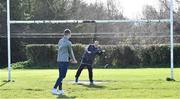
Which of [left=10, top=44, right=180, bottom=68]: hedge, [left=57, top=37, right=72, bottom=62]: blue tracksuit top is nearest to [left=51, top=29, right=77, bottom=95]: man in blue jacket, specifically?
[left=57, top=37, right=72, bottom=62]: blue tracksuit top

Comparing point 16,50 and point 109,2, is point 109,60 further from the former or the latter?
point 109,2

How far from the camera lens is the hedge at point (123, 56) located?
1716 inches

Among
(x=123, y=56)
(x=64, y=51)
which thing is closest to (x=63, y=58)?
(x=64, y=51)

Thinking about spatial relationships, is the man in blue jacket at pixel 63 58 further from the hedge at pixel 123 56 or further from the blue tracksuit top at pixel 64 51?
the hedge at pixel 123 56

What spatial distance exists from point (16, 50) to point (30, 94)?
33.0 m

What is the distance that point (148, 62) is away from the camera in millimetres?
43781

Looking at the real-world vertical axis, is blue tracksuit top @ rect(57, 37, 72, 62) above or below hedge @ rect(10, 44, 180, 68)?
above

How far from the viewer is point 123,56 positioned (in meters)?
43.9

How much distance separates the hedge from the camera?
43.6 metres

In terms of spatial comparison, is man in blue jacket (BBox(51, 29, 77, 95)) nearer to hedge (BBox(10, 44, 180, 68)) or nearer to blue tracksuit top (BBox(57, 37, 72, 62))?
blue tracksuit top (BBox(57, 37, 72, 62))

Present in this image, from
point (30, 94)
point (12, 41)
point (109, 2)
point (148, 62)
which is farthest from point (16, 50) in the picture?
point (30, 94)

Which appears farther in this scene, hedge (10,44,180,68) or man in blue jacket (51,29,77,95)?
hedge (10,44,180,68)

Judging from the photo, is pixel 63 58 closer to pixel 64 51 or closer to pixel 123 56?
pixel 64 51

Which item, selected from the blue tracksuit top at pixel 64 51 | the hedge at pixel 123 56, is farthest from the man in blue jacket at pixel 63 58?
the hedge at pixel 123 56
